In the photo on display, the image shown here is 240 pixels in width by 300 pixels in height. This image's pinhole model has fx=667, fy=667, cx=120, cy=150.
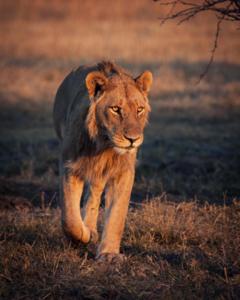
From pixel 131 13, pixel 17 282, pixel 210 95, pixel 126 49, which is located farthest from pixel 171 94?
pixel 131 13

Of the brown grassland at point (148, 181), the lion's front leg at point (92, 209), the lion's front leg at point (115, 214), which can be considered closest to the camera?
the brown grassland at point (148, 181)

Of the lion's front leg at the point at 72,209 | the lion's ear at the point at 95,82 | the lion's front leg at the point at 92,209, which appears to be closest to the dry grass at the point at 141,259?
the lion's front leg at the point at 72,209

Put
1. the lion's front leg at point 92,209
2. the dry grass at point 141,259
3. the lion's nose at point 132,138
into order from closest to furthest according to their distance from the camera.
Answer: the dry grass at point 141,259 < the lion's nose at point 132,138 < the lion's front leg at point 92,209

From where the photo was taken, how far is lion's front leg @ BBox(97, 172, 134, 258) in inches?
197

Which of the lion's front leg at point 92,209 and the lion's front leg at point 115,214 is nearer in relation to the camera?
the lion's front leg at point 115,214

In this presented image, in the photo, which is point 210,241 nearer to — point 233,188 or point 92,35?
point 233,188

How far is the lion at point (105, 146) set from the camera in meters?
4.90

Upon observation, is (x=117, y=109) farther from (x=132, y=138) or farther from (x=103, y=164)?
(x=103, y=164)

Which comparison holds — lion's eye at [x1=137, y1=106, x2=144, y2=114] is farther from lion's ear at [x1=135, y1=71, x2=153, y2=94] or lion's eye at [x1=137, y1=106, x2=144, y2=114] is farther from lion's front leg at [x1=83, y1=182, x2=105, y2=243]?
lion's front leg at [x1=83, y1=182, x2=105, y2=243]

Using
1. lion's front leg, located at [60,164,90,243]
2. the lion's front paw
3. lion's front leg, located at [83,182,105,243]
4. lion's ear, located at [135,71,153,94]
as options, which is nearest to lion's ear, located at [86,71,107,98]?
lion's ear, located at [135,71,153,94]

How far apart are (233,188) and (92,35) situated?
15.9 m

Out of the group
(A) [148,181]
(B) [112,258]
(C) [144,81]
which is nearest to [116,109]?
(C) [144,81]

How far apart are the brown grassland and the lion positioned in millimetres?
292

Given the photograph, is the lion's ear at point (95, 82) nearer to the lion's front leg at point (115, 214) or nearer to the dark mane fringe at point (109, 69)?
the dark mane fringe at point (109, 69)
